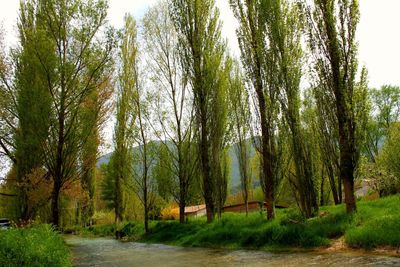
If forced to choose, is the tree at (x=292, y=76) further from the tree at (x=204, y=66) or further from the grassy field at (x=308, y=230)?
the tree at (x=204, y=66)

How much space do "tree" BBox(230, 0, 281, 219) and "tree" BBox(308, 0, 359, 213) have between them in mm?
2402

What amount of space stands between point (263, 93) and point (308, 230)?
6.03 m

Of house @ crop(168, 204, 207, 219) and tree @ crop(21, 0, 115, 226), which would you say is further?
house @ crop(168, 204, 207, 219)

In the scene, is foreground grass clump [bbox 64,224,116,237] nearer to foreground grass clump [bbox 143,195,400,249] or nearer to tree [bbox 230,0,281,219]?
foreground grass clump [bbox 143,195,400,249]

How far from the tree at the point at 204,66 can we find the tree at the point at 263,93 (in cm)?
336

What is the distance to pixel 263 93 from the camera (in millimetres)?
15750

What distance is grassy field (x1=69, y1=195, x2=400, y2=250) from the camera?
1022 cm

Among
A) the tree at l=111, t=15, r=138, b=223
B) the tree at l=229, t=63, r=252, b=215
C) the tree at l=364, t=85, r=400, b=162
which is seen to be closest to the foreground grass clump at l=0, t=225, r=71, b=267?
the tree at l=229, t=63, r=252, b=215

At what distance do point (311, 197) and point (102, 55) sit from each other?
10191mm

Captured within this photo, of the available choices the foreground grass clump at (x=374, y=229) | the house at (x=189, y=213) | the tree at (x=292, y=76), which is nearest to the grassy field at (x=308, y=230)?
the foreground grass clump at (x=374, y=229)

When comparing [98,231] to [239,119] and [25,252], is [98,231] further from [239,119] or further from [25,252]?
[25,252]

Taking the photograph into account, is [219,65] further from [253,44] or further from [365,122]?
[365,122]

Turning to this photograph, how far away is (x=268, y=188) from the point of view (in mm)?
15625

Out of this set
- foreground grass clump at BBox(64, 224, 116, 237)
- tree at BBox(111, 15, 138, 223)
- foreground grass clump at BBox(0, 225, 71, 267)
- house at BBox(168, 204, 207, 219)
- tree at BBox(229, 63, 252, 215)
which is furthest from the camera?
house at BBox(168, 204, 207, 219)
